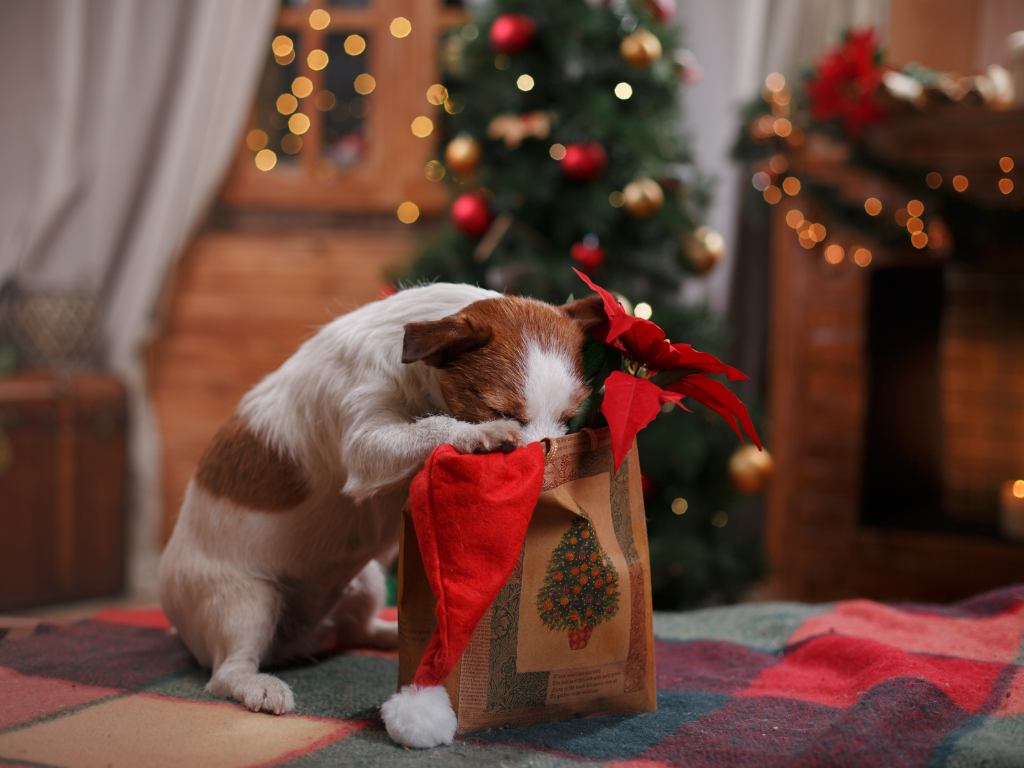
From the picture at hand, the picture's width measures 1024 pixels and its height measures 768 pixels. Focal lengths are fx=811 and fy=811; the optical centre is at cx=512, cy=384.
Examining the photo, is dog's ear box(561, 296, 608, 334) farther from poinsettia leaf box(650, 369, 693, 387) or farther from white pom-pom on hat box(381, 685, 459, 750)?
white pom-pom on hat box(381, 685, 459, 750)

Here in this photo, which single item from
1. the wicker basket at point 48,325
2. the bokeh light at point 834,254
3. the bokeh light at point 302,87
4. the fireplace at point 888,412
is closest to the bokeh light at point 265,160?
the bokeh light at point 302,87

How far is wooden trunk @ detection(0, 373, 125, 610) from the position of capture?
8.10 feet

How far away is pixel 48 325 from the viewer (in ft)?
8.75

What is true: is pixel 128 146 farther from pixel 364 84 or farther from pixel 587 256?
pixel 587 256

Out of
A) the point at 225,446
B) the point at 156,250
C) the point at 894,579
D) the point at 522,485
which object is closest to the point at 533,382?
the point at 522,485

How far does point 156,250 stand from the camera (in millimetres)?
2883

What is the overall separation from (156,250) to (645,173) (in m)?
1.77

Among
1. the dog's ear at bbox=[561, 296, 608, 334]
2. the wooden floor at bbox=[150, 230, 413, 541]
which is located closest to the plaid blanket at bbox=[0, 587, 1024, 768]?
the dog's ear at bbox=[561, 296, 608, 334]

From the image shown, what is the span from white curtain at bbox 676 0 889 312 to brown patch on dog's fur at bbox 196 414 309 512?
2007mm

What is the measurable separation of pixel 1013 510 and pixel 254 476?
2.12 meters

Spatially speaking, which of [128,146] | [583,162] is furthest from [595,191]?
[128,146]

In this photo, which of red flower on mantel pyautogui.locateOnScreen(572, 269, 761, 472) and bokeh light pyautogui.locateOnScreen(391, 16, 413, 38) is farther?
bokeh light pyautogui.locateOnScreen(391, 16, 413, 38)

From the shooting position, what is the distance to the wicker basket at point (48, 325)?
2.65 meters

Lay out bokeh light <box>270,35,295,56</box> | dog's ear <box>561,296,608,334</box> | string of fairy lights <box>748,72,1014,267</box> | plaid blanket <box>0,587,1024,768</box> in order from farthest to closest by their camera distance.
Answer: bokeh light <box>270,35,295,56</box> < string of fairy lights <box>748,72,1014,267</box> < dog's ear <box>561,296,608,334</box> < plaid blanket <box>0,587,1024,768</box>
